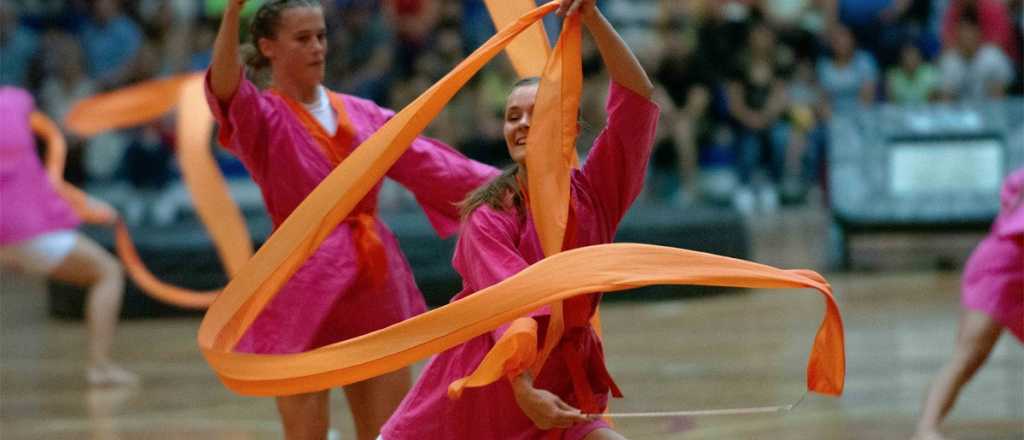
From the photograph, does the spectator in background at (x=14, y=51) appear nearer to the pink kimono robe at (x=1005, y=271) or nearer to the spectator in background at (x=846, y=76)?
the spectator in background at (x=846, y=76)

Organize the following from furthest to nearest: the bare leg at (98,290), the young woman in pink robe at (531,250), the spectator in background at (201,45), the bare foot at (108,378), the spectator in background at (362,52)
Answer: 1. the spectator in background at (362,52)
2. the spectator in background at (201,45)
3. the bare leg at (98,290)
4. the bare foot at (108,378)
5. the young woman in pink robe at (531,250)

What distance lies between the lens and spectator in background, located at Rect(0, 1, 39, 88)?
15.3 metres

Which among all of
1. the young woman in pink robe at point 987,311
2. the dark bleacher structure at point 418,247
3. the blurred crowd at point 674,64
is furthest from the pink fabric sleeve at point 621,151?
the blurred crowd at point 674,64

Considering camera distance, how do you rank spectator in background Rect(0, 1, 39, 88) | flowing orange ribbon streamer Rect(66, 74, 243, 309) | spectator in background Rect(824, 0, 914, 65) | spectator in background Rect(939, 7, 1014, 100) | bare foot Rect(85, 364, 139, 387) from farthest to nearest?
spectator in background Rect(824, 0, 914, 65), spectator in background Rect(0, 1, 39, 88), spectator in background Rect(939, 7, 1014, 100), bare foot Rect(85, 364, 139, 387), flowing orange ribbon streamer Rect(66, 74, 243, 309)

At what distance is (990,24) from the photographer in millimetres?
15523

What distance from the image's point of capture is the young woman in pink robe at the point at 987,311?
21.1ft

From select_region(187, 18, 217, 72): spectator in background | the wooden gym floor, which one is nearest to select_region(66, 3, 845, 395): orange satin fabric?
the wooden gym floor

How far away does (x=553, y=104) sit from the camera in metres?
4.14

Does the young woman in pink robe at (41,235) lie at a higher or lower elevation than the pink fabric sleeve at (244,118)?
lower

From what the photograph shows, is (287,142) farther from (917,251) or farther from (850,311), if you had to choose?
(917,251)

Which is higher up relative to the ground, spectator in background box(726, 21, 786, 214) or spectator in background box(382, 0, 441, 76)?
spectator in background box(382, 0, 441, 76)

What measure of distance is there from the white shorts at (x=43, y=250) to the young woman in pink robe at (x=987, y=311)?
16.0 feet

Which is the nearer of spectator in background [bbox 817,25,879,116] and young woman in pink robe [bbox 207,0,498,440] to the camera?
young woman in pink robe [bbox 207,0,498,440]

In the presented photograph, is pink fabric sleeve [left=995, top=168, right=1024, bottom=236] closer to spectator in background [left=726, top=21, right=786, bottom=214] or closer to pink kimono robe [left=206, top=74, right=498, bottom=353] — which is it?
pink kimono robe [left=206, top=74, right=498, bottom=353]
